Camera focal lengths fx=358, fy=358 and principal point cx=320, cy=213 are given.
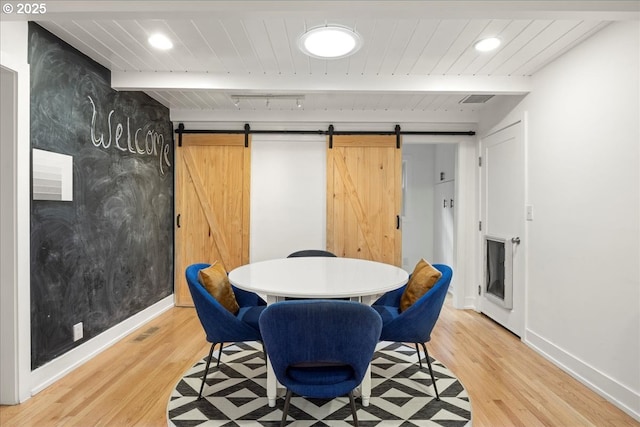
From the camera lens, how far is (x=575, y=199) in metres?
2.58

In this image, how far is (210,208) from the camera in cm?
436

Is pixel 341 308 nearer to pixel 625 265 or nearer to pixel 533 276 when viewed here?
pixel 625 265

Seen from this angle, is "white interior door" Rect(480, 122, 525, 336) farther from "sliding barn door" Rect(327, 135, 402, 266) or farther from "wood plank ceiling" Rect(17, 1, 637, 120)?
"sliding barn door" Rect(327, 135, 402, 266)

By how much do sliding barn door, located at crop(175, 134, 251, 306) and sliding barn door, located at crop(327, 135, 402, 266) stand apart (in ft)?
3.49

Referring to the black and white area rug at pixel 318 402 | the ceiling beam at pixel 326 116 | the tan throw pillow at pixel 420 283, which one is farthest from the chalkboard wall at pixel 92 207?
the tan throw pillow at pixel 420 283

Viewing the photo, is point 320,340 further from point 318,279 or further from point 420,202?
point 420,202

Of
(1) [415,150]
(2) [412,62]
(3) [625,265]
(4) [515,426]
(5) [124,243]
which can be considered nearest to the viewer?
(4) [515,426]

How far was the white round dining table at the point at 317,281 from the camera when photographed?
187 cm

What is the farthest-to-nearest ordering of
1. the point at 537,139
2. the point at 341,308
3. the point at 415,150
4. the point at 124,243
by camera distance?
the point at 415,150 → the point at 124,243 → the point at 537,139 → the point at 341,308

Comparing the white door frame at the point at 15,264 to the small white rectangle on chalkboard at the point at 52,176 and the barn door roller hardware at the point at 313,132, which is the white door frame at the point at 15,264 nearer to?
the small white rectangle on chalkboard at the point at 52,176

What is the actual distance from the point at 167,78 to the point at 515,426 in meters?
3.54

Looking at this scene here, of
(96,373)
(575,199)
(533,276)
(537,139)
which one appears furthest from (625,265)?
(96,373)

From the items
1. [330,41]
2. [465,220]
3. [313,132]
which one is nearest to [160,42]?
[330,41]

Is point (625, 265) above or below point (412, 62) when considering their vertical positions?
below
